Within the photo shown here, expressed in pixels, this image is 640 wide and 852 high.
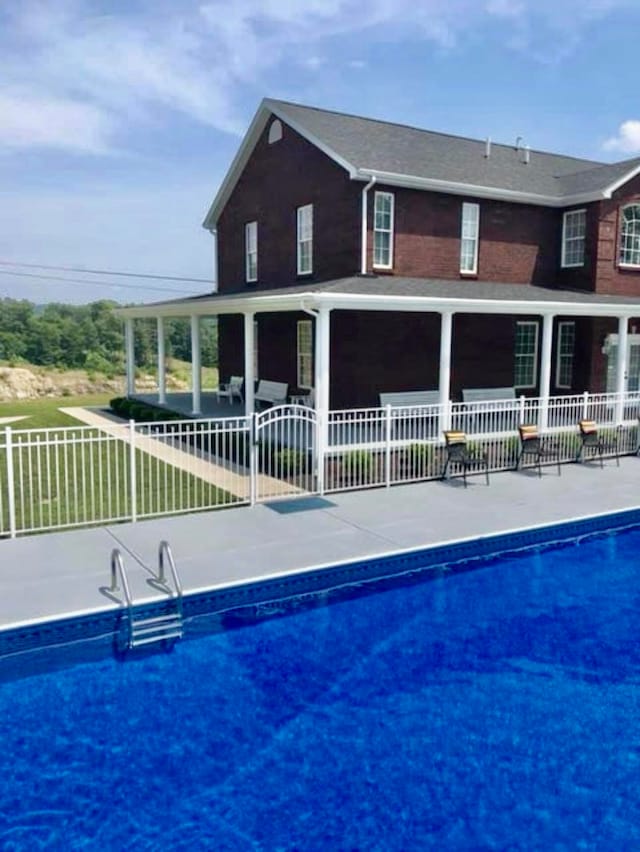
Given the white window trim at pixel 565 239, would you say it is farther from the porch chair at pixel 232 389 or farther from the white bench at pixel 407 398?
the porch chair at pixel 232 389

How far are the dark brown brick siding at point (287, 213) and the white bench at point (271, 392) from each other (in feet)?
10.3

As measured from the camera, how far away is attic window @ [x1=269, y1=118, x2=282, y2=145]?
21725 mm

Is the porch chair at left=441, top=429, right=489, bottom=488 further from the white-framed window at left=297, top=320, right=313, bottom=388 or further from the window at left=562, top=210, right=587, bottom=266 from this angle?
the window at left=562, top=210, right=587, bottom=266

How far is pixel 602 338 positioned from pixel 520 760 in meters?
17.5

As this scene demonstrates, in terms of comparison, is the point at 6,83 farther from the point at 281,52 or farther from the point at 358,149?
the point at 358,149

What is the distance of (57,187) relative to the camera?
44.5 meters

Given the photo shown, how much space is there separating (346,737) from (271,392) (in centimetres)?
1628

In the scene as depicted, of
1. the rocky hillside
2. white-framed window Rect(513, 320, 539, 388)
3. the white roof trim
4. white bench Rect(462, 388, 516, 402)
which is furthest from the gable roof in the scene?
the rocky hillside

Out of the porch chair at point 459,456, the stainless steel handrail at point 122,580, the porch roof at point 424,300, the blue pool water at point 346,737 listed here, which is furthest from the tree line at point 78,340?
the blue pool water at point 346,737

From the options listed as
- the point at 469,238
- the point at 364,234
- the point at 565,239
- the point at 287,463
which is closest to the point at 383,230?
the point at 364,234

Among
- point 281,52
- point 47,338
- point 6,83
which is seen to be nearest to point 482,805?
point 281,52

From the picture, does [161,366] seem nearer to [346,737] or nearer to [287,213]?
[287,213]

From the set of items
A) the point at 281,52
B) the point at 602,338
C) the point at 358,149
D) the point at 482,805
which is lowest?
the point at 482,805

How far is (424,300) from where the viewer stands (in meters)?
15.2
